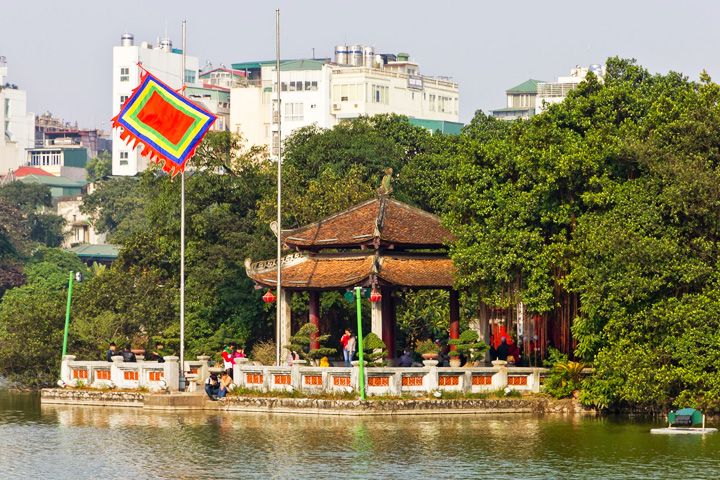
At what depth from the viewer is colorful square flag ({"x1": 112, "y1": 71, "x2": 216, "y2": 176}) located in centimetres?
4678

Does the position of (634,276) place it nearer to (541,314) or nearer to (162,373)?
(541,314)

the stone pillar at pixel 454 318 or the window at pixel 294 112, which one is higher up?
the window at pixel 294 112

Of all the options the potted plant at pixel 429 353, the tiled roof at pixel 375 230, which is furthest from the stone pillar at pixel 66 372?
the potted plant at pixel 429 353

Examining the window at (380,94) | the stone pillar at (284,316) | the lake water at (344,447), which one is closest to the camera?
the lake water at (344,447)

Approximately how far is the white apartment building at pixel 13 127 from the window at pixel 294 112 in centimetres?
5244

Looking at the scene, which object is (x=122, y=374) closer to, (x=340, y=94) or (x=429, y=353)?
(x=429, y=353)

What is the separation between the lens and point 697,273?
3953 centimetres

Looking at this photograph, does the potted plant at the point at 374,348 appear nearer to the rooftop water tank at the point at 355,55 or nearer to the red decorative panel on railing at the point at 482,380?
the red decorative panel on railing at the point at 482,380

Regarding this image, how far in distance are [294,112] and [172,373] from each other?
88990mm

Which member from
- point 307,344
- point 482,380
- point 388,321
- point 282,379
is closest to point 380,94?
point 388,321

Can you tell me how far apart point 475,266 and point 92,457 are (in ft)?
52.0

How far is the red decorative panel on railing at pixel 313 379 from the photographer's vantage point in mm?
42219

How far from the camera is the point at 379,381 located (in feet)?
137

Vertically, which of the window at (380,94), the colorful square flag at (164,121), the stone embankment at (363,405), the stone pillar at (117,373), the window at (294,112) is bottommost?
the stone embankment at (363,405)
